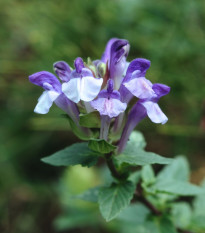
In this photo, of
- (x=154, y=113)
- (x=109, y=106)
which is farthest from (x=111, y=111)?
(x=154, y=113)

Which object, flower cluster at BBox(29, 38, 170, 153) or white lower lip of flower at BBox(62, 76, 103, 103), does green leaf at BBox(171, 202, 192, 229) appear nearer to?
flower cluster at BBox(29, 38, 170, 153)

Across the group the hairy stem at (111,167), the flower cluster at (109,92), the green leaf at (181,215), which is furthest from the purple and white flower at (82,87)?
the green leaf at (181,215)

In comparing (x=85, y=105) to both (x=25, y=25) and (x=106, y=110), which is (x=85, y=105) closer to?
(x=106, y=110)

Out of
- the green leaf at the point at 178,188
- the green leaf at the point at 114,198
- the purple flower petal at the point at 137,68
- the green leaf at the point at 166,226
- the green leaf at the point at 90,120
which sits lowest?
the green leaf at the point at 166,226

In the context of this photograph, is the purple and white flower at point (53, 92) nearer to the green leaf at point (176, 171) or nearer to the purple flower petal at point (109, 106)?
the purple flower petal at point (109, 106)

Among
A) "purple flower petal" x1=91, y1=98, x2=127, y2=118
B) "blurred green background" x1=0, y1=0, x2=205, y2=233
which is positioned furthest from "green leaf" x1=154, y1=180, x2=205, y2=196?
"blurred green background" x1=0, y1=0, x2=205, y2=233

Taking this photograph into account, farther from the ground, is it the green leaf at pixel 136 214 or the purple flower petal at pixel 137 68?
the purple flower petal at pixel 137 68
